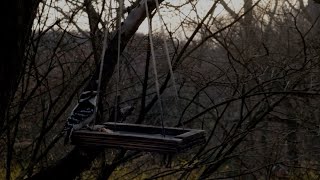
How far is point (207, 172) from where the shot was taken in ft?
16.6

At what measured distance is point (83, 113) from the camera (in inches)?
116

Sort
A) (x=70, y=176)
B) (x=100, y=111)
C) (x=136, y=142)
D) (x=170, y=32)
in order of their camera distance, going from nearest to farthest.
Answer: (x=136, y=142) < (x=70, y=176) < (x=100, y=111) < (x=170, y=32)

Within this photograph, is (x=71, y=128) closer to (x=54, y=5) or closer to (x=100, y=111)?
(x=100, y=111)

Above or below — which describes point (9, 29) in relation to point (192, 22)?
below

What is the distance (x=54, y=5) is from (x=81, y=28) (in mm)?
945

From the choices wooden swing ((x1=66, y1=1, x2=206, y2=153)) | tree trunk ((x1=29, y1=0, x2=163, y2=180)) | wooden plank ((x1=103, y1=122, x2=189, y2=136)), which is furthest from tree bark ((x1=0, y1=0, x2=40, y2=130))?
tree trunk ((x1=29, y1=0, x2=163, y2=180))

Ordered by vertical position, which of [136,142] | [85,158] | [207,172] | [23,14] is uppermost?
[23,14]

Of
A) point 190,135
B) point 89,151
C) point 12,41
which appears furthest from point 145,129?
point 12,41

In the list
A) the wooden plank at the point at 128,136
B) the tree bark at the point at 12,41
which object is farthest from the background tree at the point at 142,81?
the wooden plank at the point at 128,136

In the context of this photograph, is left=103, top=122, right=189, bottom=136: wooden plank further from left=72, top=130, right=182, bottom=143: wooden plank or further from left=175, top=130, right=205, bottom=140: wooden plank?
left=72, top=130, right=182, bottom=143: wooden plank

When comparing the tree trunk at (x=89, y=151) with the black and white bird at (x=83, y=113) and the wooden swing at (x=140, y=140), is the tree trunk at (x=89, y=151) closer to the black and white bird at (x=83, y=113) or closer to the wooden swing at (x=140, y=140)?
the black and white bird at (x=83, y=113)

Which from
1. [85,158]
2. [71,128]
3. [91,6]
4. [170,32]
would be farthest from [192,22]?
[71,128]

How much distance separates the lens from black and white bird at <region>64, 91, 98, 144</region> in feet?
9.16

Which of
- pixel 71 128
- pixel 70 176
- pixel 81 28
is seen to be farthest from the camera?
pixel 81 28
